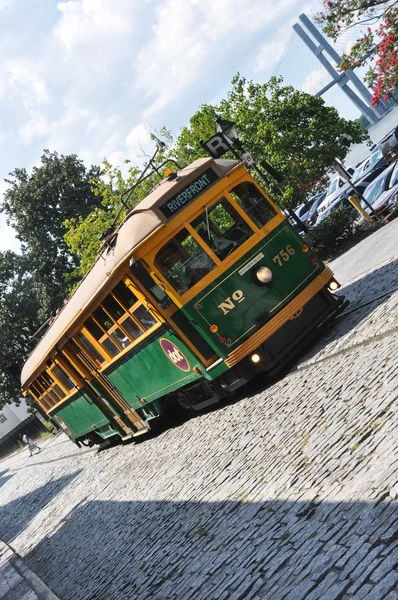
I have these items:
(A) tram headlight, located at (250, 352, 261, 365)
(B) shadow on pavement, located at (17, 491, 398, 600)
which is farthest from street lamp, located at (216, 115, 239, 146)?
(B) shadow on pavement, located at (17, 491, 398, 600)

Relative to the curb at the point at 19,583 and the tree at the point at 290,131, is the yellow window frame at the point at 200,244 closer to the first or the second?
the curb at the point at 19,583

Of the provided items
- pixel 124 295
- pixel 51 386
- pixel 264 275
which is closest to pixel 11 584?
pixel 124 295

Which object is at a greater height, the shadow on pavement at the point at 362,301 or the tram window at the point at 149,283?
the tram window at the point at 149,283

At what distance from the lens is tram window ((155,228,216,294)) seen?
31.7ft

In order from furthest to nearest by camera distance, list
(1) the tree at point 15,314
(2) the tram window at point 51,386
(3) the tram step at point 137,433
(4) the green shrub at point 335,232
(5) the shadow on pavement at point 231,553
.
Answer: (1) the tree at point 15,314 < (4) the green shrub at point 335,232 < (2) the tram window at point 51,386 < (3) the tram step at point 137,433 < (5) the shadow on pavement at point 231,553

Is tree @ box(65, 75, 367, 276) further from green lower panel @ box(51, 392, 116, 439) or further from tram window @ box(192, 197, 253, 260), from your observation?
tram window @ box(192, 197, 253, 260)

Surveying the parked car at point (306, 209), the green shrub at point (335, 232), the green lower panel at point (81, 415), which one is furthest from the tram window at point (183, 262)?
the parked car at point (306, 209)

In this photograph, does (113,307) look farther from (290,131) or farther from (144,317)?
(290,131)

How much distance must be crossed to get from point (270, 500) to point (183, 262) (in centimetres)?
426

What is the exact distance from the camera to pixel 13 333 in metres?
36.4

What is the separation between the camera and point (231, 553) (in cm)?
587

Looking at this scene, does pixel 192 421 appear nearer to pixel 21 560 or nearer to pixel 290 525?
pixel 21 560

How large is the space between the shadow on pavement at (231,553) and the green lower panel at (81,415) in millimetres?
5030

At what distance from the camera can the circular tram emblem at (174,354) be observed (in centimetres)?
1017
